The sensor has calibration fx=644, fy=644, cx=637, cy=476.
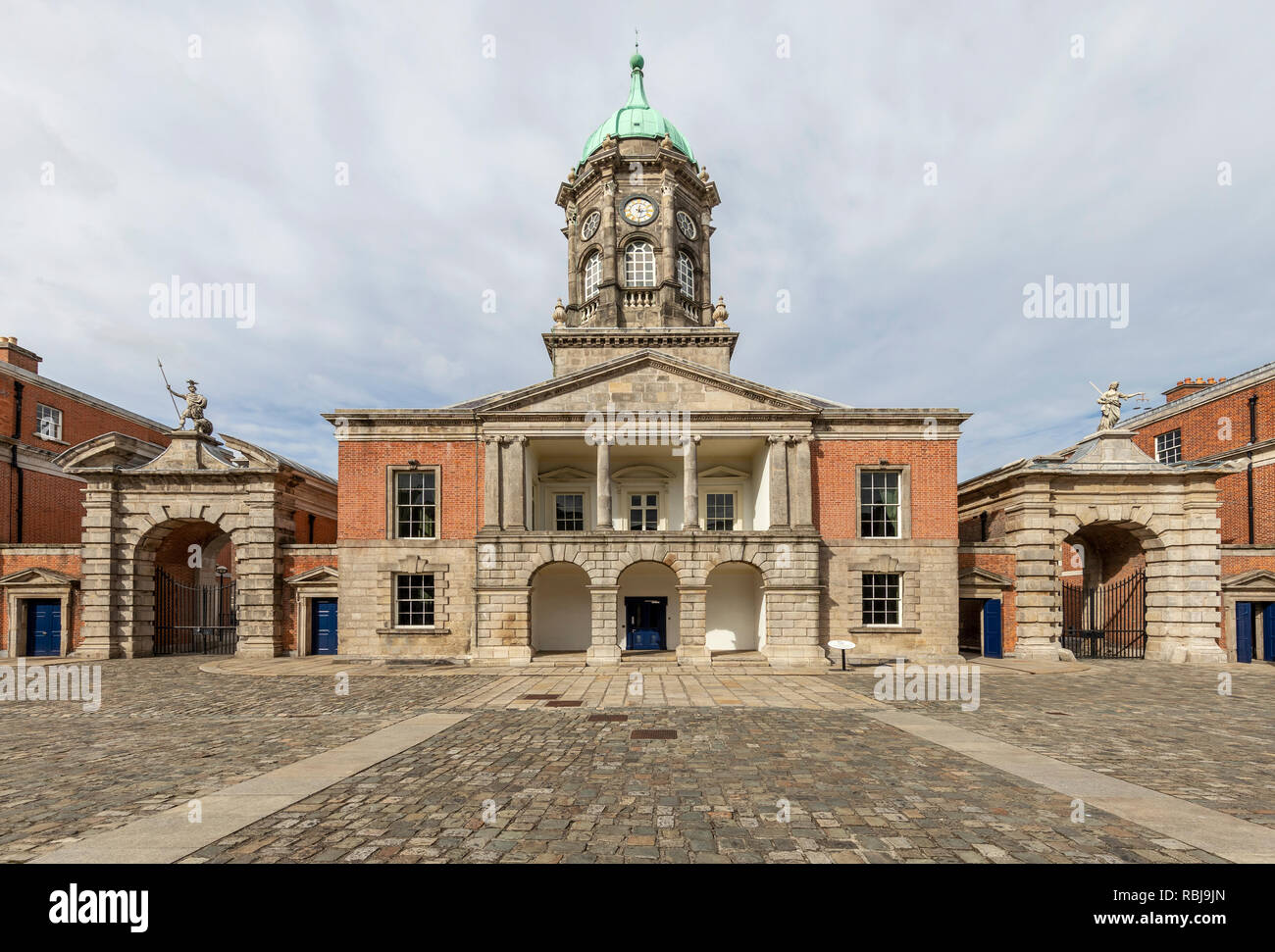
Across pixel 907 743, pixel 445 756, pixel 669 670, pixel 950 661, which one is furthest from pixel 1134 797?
pixel 950 661

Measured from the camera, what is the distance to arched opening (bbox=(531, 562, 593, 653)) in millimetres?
27672

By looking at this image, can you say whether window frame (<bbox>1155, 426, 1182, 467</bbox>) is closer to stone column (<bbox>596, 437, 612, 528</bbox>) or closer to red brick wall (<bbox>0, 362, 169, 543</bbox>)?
stone column (<bbox>596, 437, 612, 528</bbox>)

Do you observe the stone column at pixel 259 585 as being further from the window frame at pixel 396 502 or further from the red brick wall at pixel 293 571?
the window frame at pixel 396 502

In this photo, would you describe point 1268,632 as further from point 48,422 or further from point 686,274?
point 48,422

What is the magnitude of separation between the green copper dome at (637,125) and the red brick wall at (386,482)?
63.8 ft

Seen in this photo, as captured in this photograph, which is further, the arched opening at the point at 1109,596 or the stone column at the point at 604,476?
the arched opening at the point at 1109,596

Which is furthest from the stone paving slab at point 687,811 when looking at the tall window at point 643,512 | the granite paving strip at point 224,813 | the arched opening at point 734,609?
the tall window at point 643,512

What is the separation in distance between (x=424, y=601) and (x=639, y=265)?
19.1m

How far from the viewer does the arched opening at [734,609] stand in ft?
89.5

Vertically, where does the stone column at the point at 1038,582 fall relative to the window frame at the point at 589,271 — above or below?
below

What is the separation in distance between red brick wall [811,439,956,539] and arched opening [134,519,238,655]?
24609 millimetres

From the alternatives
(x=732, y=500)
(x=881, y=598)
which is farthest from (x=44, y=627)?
(x=881, y=598)

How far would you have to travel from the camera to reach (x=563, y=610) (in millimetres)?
27859

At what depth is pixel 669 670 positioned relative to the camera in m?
22.2
